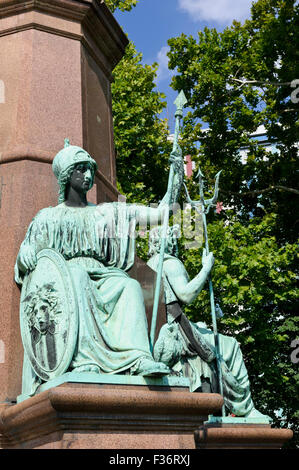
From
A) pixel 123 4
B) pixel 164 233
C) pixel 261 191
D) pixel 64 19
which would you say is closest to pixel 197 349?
pixel 164 233

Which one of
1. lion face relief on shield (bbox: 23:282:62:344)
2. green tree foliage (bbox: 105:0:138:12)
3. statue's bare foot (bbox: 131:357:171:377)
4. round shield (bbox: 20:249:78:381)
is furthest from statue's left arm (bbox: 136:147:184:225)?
green tree foliage (bbox: 105:0:138:12)

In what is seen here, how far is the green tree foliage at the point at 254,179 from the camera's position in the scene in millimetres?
13656

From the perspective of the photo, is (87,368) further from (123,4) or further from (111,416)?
(123,4)

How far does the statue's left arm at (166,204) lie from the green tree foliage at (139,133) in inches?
377

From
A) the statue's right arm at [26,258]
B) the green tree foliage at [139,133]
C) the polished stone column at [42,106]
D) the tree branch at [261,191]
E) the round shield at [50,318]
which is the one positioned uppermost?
the green tree foliage at [139,133]

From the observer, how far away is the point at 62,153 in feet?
15.9

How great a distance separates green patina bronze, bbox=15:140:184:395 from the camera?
387 cm

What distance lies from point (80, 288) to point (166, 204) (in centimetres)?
128

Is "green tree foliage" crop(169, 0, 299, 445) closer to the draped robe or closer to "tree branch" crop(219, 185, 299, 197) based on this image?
"tree branch" crop(219, 185, 299, 197)

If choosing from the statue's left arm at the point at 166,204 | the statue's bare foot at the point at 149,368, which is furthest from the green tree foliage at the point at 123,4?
the statue's bare foot at the point at 149,368

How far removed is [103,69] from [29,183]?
2.18 metres

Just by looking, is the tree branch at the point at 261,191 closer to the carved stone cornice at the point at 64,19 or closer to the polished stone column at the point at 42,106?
the polished stone column at the point at 42,106
